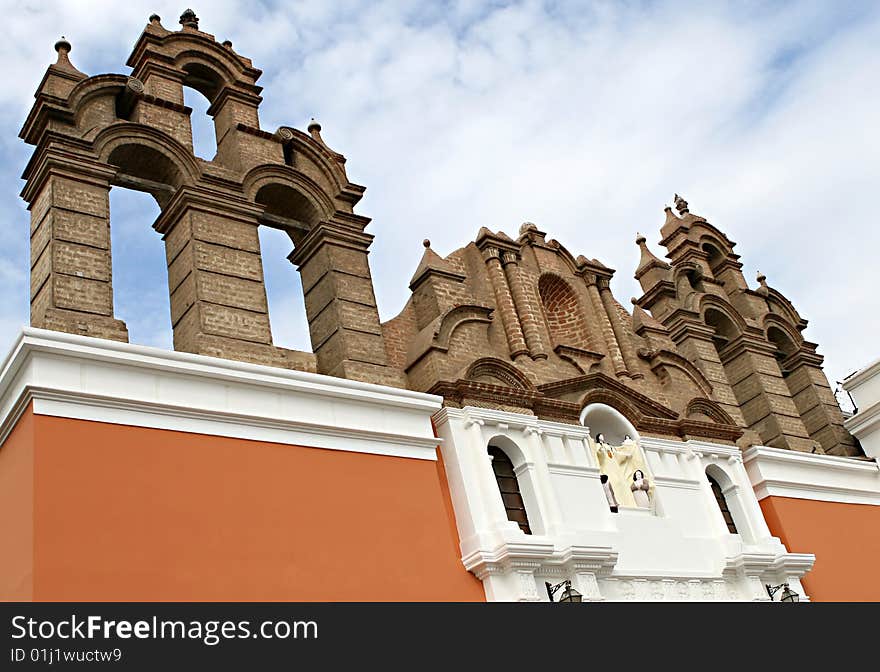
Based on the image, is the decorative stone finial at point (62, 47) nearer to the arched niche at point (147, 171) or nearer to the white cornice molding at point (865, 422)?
the arched niche at point (147, 171)

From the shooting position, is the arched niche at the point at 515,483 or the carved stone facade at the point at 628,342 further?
the carved stone facade at the point at 628,342

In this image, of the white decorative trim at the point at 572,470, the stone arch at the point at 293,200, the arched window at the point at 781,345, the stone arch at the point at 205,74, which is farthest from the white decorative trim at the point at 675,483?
Answer: the stone arch at the point at 205,74

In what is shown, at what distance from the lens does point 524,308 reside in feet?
45.6

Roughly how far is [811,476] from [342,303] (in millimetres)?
8006

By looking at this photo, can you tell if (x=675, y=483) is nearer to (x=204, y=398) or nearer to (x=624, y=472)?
(x=624, y=472)

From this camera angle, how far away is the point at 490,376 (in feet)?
40.8

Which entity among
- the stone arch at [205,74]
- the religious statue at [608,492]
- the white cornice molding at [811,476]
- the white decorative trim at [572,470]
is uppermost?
the stone arch at [205,74]

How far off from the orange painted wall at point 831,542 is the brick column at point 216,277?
806 cm

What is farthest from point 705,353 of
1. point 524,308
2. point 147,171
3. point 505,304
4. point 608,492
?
point 147,171

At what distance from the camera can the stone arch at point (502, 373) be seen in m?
12.4

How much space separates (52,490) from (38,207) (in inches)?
150

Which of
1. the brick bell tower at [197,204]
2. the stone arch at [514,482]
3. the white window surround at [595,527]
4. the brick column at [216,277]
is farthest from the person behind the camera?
the stone arch at [514,482]

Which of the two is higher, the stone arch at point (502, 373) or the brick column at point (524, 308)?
the brick column at point (524, 308)

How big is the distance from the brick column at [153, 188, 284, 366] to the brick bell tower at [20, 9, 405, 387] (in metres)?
0.02
